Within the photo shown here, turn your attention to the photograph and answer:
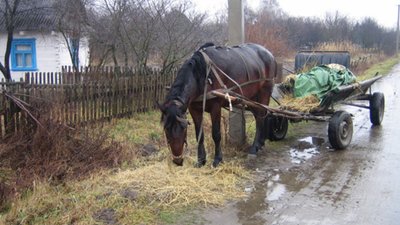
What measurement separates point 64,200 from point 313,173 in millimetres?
3512

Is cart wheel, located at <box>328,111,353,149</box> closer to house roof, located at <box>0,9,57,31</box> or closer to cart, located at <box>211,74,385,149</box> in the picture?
cart, located at <box>211,74,385,149</box>

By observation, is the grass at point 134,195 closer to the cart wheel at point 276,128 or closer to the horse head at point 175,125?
the horse head at point 175,125

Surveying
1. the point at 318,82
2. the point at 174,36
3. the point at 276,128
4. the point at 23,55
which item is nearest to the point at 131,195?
the point at 276,128

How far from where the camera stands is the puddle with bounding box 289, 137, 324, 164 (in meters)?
7.51

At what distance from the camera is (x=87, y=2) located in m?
15.3

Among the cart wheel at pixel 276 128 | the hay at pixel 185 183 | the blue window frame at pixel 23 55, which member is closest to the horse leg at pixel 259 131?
the cart wheel at pixel 276 128

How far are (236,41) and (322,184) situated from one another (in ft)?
10.5

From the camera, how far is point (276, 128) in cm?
876

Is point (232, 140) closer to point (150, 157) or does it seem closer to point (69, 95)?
point (150, 157)

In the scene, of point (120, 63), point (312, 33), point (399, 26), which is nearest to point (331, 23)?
point (312, 33)

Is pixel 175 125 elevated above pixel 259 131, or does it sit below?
above

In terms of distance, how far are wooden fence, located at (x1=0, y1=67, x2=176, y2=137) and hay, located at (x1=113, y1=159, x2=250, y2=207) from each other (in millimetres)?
2054

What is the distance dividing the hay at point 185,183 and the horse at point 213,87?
30cm

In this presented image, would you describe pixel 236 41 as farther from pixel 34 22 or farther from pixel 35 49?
pixel 35 49
